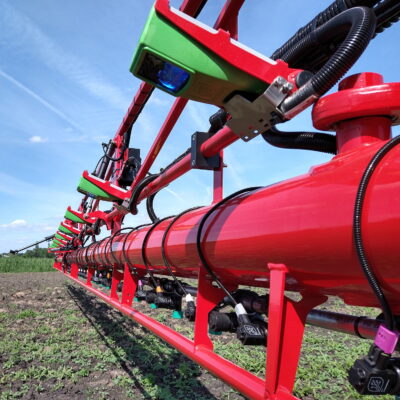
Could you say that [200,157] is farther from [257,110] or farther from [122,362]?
[122,362]

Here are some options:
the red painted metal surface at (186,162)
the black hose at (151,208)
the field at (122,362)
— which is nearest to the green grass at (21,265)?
the field at (122,362)

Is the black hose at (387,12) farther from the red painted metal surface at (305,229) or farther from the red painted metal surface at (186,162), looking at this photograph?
the red painted metal surface at (186,162)

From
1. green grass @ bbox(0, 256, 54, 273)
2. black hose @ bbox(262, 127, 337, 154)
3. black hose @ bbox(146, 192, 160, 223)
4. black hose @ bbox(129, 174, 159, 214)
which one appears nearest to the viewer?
black hose @ bbox(262, 127, 337, 154)

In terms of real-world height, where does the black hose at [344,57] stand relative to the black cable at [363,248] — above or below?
above

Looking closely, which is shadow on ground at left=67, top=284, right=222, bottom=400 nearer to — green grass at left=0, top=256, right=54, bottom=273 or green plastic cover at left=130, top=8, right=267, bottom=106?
green plastic cover at left=130, top=8, right=267, bottom=106

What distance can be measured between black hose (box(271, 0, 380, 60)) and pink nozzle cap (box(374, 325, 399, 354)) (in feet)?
4.31

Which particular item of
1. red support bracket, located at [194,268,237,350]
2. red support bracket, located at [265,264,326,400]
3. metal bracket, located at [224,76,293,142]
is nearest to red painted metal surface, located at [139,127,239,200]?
metal bracket, located at [224,76,293,142]

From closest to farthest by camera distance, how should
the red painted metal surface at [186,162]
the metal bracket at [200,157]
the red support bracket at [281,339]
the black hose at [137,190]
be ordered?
1. the red support bracket at [281,339]
2. the red painted metal surface at [186,162]
3. the metal bracket at [200,157]
4. the black hose at [137,190]

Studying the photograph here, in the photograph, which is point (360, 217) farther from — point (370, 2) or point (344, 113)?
point (370, 2)

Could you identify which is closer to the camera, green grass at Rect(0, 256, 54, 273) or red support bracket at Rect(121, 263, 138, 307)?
red support bracket at Rect(121, 263, 138, 307)

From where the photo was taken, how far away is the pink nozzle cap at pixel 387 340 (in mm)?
951

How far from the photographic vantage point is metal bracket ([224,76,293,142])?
145 centimetres

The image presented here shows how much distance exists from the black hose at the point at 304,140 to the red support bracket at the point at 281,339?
838 mm

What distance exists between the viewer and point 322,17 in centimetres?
170
